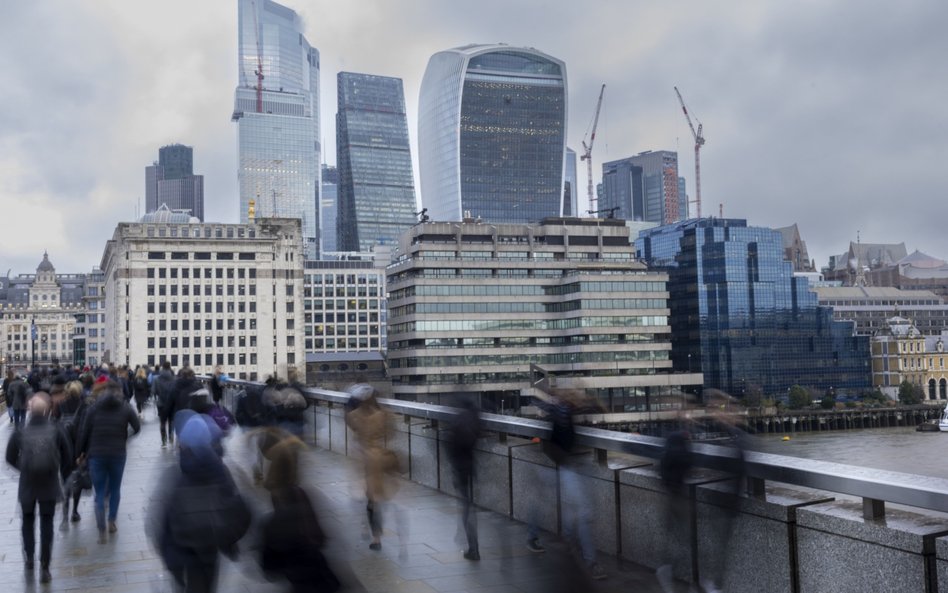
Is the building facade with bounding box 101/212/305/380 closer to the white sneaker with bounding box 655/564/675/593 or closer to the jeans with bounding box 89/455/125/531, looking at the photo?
the jeans with bounding box 89/455/125/531

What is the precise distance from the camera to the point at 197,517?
8.14 m

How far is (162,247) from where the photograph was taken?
15188cm

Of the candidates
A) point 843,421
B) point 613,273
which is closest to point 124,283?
point 613,273

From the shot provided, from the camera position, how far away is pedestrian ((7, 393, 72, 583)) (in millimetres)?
11211

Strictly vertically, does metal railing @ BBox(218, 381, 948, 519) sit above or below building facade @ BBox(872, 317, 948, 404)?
above

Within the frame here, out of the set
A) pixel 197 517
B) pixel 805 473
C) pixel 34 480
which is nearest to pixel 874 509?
pixel 805 473

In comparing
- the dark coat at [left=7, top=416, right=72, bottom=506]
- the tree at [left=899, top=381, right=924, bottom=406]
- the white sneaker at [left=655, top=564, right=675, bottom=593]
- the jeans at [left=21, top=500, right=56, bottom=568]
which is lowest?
the tree at [left=899, top=381, right=924, bottom=406]

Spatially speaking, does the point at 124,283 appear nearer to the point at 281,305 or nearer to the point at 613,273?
the point at 281,305

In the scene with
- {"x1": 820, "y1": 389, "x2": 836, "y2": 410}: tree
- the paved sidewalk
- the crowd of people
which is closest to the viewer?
the crowd of people

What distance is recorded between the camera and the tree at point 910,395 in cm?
10177

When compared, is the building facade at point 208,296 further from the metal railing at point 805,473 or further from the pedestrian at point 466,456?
the metal railing at point 805,473

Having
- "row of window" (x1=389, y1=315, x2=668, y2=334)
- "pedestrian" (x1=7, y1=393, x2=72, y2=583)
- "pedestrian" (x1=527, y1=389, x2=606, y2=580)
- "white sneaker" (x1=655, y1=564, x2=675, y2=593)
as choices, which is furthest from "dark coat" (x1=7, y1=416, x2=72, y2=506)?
"row of window" (x1=389, y1=315, x2=668, y2=334)

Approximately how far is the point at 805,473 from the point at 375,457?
19.3 ft

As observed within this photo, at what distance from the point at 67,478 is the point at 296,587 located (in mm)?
8311
